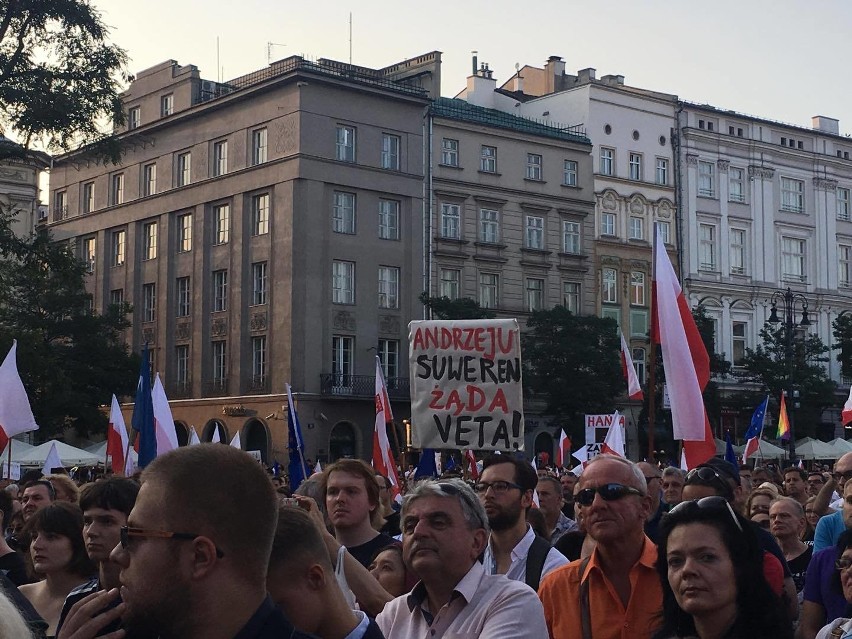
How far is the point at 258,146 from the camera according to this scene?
1991 inches

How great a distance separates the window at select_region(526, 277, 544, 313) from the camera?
180 ft

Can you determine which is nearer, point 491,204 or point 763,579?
point 763,579

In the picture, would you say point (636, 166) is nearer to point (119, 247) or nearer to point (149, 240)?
point (149, 240)

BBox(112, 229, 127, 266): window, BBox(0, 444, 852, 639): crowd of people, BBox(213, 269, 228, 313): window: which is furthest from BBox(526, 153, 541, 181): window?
BBox(0, 444, 852, 639): crowd of people

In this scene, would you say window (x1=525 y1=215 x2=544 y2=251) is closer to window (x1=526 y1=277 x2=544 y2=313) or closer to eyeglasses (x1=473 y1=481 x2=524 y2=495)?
window (x1=526 y1=277 x2=544 y2=313)

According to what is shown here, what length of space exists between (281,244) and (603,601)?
1725 inches

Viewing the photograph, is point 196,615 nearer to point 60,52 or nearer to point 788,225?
point 60,52

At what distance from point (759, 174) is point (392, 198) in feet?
65.8

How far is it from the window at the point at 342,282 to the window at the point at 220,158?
20.9 ft

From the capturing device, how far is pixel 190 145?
5369 cm

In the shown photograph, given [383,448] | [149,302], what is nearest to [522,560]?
[383,448]

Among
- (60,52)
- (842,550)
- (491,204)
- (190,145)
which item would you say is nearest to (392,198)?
(491,204)

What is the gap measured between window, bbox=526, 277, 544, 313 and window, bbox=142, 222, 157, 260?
50.9ft

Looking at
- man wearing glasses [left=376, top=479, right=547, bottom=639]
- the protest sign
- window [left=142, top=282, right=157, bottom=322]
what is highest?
window [left=142, top=282, right=157, bottom=322]
